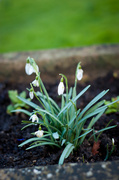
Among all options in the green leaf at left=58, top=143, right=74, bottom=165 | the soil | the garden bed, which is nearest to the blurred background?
the garden bed

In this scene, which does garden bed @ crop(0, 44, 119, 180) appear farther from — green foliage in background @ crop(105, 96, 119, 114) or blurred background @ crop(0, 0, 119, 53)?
blurred background @ crop(0, 0, 119, 53)

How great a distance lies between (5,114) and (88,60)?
1.13m

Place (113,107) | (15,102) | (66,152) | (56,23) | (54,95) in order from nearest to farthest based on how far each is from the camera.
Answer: (66,152), (113,107), (15,102), (54,95), (56,23)

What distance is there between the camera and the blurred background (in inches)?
159

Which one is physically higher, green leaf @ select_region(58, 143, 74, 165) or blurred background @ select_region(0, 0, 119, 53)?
blurred background @ select_region(0, 0, 119, 53)

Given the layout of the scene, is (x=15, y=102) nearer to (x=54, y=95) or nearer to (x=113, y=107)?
(x=54, y=95)

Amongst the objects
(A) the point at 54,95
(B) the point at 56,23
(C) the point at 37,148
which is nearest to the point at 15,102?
(A) the point at 54,95

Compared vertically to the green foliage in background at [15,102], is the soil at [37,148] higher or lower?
lower

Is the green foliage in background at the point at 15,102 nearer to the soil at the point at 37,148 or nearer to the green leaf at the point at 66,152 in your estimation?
the soil at the point at 37,148

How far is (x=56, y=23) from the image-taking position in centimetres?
483

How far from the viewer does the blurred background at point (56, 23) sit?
4039mm

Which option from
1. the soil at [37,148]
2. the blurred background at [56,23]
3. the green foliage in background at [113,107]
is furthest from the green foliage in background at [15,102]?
the blurred background at [56,23]

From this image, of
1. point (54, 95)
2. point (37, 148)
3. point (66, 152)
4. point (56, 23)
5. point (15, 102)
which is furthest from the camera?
point (56, 23)

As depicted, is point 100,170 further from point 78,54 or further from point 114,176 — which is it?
point 78,54
